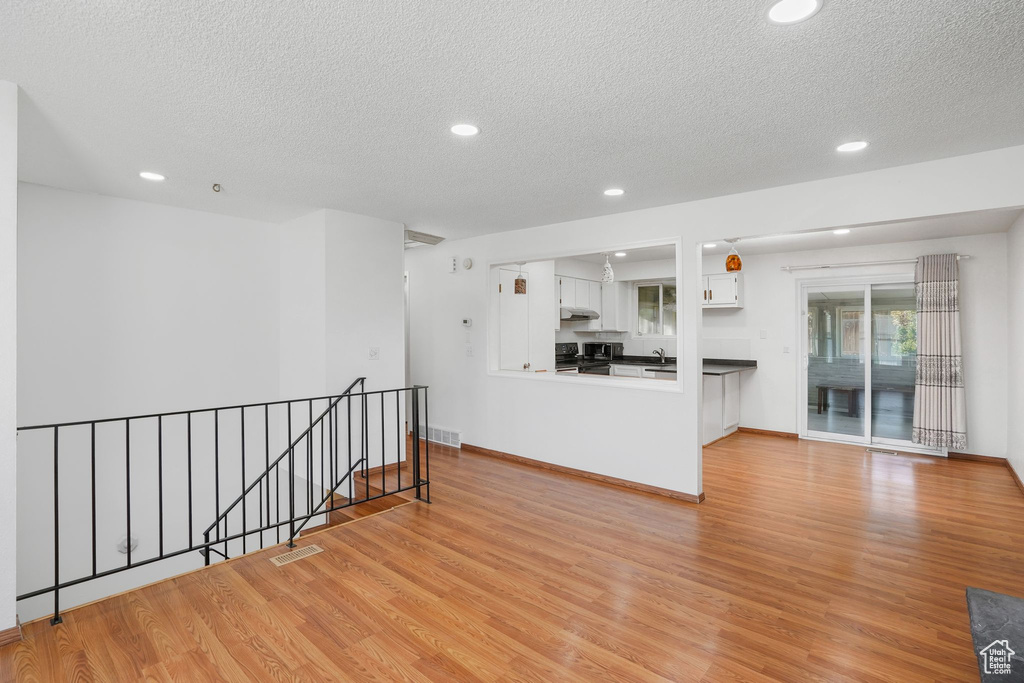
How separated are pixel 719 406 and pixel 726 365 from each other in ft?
2.17

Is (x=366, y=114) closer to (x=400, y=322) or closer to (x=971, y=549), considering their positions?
(x=400, y=322)

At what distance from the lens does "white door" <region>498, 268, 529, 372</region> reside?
229 inches

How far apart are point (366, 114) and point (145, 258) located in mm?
3071

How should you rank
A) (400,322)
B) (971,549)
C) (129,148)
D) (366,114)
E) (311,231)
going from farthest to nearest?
(400,322)
(311,231)
(971,549)
(129,148)
(366,114)

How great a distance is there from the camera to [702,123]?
263 cm

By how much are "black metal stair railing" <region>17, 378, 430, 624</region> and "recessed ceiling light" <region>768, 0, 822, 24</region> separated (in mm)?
3080

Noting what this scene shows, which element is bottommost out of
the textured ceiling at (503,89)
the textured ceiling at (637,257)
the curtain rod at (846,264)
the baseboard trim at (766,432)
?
the baseboard trim at (766,432)

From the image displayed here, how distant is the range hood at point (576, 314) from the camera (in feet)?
22.5

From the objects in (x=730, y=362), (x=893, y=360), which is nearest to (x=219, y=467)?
(x=730, y=362)

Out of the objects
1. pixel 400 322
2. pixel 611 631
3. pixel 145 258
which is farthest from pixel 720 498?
pixel 145 258

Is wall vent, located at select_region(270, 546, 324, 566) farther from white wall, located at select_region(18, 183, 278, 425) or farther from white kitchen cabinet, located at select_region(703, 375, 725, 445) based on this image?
white kitchen cabinet, located at select_region(703, 375, 725, 445)

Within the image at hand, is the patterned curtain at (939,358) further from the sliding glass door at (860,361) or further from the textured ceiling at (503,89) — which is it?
the textured ceiling at (503,89)

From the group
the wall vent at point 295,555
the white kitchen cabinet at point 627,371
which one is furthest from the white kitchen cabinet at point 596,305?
the wall vent at point 295,555

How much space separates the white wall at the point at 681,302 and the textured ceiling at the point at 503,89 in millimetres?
201
